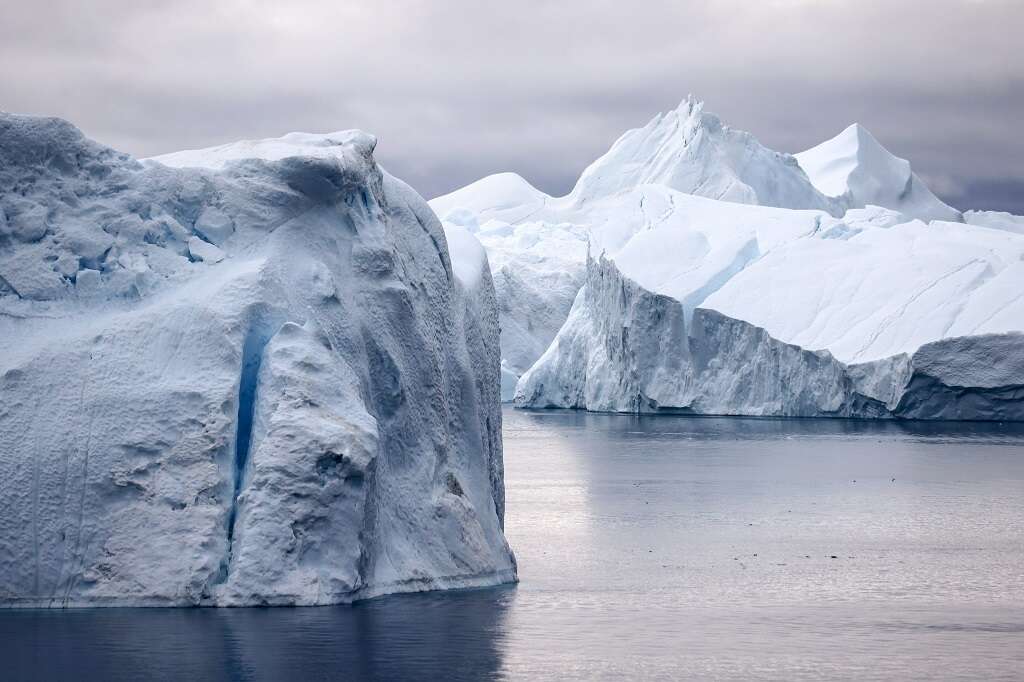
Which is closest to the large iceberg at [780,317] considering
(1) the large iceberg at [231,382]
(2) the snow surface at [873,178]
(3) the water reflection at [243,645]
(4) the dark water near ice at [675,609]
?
(2) the snow surface at [873,178]

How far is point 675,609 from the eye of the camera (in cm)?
1259

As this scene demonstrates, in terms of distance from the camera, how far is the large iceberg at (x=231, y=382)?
10672 millimetres

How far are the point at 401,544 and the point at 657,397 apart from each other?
32867 millimetres

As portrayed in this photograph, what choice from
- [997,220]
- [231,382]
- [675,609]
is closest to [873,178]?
[997,220]

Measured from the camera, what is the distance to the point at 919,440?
34156mm

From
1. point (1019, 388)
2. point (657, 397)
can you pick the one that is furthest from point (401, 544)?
point (657, 397)

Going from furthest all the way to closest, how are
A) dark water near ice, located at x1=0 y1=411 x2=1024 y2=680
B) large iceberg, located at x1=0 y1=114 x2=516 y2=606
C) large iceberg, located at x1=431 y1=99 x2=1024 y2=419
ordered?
large iceberg, located at x1=431 y1=99 x2=1024 y2=419 < large iceberg, located at x1=0 y1=114 x2=516 y2=606 < dark water near ice, located at x1=0 y1=411 x2=1024 y2=680

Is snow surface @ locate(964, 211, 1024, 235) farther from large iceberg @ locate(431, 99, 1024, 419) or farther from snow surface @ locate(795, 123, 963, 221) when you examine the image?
large iceberg @ locate(431, 99, 1024, 419)

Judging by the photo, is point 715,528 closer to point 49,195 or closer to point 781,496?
point 781,496

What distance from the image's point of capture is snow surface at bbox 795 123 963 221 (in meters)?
65.8

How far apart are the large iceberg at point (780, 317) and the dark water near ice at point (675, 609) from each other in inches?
524

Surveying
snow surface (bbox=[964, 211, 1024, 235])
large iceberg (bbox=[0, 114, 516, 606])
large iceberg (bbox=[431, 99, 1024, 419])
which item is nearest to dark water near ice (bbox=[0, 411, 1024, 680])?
large iceberg (bbox=[0, 114, 516, 606])

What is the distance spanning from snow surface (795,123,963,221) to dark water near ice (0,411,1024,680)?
137 feet

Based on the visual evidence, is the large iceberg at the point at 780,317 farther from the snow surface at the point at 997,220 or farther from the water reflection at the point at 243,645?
the water reflection at the point at 243,645
